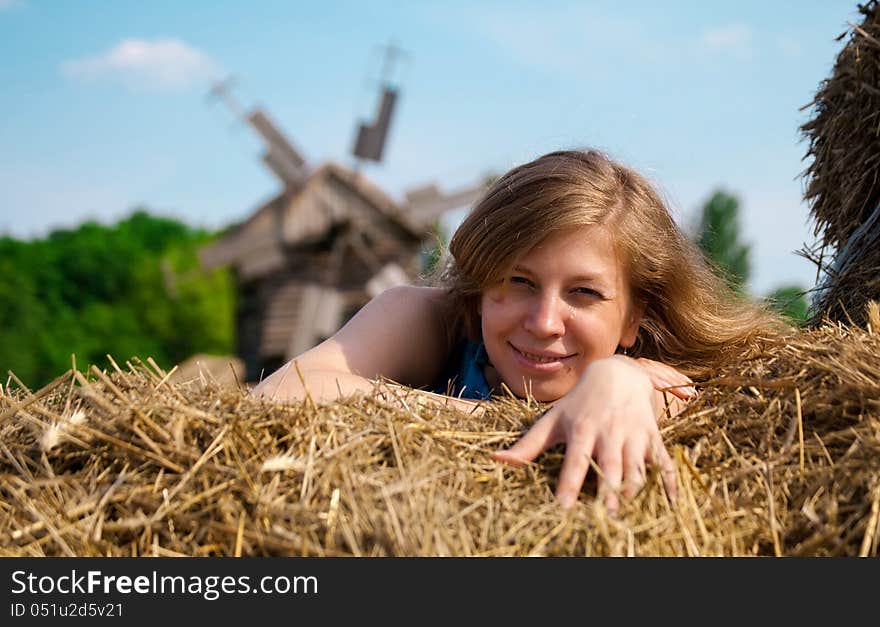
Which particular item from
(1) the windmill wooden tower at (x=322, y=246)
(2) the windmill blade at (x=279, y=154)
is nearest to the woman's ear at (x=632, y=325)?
(1) the windmill wooden tower at (x=322, y=246)

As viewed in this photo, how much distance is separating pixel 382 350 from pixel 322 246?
15.8 metres

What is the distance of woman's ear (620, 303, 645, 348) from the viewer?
3.05 meters

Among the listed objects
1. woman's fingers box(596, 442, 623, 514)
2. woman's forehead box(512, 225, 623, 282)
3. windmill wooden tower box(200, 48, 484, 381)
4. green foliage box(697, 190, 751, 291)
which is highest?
green foliage box(697, 190, 751, 291)

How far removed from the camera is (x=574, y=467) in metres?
1.84

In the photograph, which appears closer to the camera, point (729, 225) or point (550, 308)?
point (550, 308)

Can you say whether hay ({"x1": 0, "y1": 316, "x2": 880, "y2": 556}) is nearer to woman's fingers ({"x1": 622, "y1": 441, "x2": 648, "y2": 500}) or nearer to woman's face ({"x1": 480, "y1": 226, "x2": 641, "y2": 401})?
woman's fingers ({"x1": 622, "y1": 441, "x2": 648, "y2": 500})

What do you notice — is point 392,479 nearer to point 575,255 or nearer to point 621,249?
point 575,255

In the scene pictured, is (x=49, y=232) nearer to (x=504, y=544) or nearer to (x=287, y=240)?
(x=287, y=240)

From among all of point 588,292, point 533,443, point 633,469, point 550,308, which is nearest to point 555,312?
point 550,308

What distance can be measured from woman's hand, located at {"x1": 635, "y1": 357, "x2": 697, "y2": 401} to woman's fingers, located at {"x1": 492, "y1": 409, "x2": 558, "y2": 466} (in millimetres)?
547

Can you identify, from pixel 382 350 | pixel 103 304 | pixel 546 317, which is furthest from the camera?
pixel 103 304

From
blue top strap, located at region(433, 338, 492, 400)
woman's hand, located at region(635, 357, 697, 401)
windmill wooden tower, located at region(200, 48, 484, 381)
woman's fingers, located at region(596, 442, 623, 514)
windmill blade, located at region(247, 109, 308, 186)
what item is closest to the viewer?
woman's fingers, located at region(596, 442, 623, 514)

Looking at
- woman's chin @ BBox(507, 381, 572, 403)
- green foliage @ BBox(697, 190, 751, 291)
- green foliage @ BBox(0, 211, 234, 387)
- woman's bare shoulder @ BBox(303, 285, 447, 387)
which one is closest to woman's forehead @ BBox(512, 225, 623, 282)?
woman's chin @ BBox(507, 381, 572, 403)

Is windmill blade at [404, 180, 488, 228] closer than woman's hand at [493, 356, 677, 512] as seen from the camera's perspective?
No
